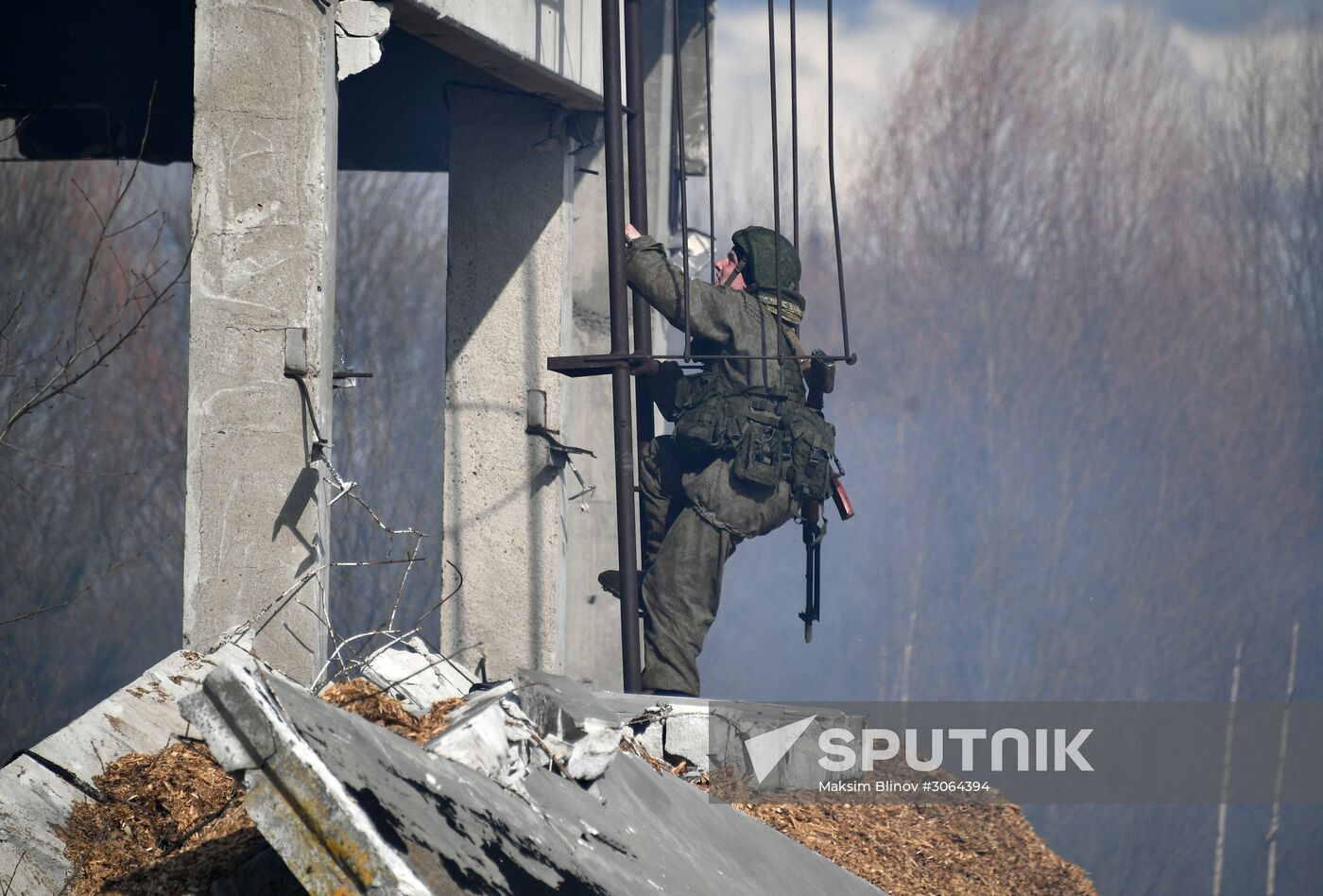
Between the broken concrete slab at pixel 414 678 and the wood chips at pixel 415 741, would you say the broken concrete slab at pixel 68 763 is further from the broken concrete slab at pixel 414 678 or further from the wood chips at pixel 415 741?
the broken concrete slab at pixel 414 678

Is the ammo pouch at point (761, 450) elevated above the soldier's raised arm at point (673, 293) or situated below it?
below

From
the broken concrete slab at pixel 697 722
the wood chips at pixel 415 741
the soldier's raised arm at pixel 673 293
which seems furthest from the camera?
the soldier's raised arm at pixel 673 293

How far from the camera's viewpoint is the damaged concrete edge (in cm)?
180

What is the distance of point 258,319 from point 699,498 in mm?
2248

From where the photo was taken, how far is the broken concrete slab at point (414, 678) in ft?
12.7

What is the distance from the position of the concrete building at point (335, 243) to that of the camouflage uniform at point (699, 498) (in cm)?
77

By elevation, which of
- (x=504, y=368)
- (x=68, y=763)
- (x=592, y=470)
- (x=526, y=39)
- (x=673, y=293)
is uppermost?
(x=526, y=39)

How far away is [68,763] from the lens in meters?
3.21

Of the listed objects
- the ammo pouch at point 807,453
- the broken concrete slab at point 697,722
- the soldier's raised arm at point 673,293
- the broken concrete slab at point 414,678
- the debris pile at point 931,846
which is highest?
the soldier's raised arm at point 673,293

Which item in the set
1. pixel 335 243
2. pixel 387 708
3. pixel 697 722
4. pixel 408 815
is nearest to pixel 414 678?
pixel 387 708

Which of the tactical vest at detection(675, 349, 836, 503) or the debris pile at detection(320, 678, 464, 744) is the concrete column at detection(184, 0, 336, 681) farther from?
the tactical vest at detection(675, 349, 836, 503)

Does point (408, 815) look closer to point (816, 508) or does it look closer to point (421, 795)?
point (421, 795)

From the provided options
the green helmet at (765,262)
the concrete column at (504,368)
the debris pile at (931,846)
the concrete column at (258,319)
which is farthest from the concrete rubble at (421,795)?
the green helmet at (765,262)

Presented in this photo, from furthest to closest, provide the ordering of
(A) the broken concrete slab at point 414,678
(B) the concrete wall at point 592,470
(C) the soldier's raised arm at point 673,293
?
(B) the concrete wall at point 592,470 → (C) the soldier's raised arm at point 673,293 → (A) the broken concrete slab at point 414,678
